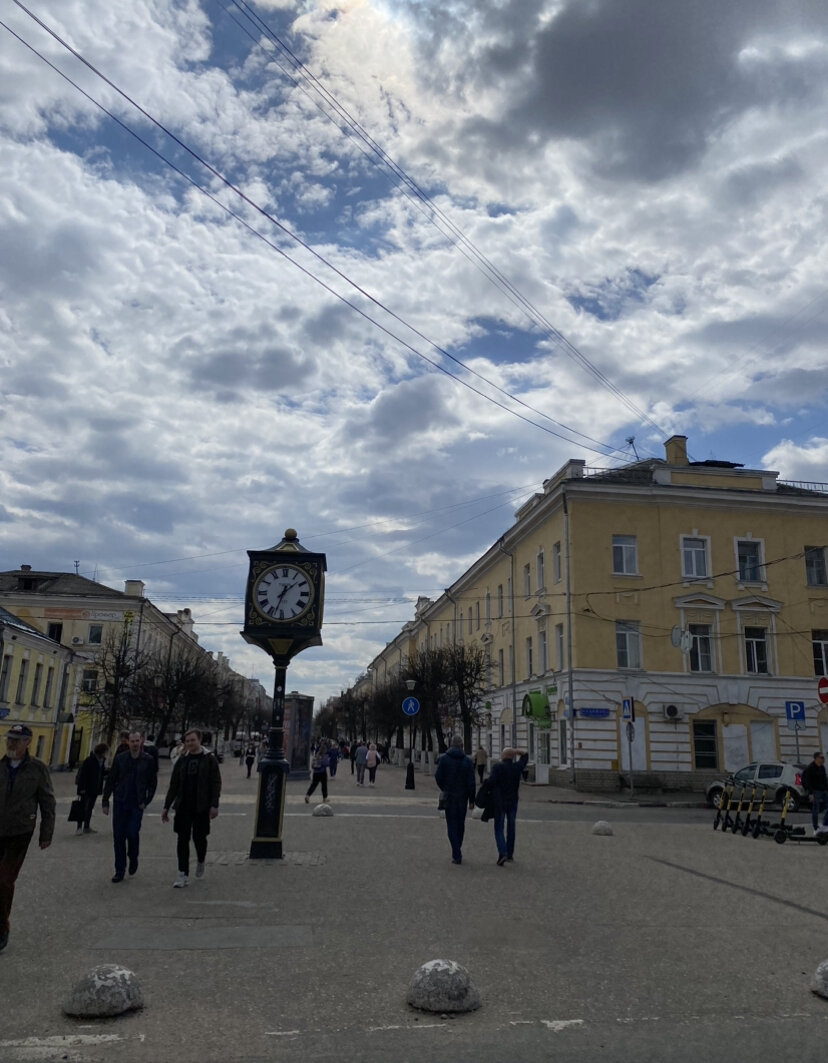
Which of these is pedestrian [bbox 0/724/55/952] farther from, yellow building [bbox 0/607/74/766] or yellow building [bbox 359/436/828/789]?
yellow building [bbox 0/607/74/766]

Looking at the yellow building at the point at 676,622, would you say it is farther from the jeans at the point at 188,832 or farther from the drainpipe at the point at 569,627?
the jeans at the point at 188,832

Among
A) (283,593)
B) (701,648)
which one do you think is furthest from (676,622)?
(283,593)

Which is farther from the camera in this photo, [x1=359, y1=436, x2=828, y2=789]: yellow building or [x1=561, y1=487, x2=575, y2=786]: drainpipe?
[x1=359, y1=436, x2=828, y2=789]: yellow building

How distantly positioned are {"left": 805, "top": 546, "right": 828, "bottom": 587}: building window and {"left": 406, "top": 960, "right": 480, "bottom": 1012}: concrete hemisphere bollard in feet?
128

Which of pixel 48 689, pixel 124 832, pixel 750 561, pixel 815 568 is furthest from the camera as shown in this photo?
pixel 48 689

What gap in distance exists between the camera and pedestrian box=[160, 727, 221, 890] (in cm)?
1043

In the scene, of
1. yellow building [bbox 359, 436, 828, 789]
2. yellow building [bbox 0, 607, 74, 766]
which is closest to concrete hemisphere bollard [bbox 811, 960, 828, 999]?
yellow building [bbox 359, 436, 828, 789]

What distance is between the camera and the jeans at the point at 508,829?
12.9 m

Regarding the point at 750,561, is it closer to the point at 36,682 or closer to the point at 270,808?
the point at 270,808

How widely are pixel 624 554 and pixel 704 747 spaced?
8.66 m

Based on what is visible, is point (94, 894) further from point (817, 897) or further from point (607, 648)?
point (607, 648)

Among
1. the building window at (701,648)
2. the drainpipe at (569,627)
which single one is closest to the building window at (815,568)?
the building window at (701,648)

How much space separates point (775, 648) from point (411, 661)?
2891cm

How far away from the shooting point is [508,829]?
13055mm
